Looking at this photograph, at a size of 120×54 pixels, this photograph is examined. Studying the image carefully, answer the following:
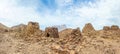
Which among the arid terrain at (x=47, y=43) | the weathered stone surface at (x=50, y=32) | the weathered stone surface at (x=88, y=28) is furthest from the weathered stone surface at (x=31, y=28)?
the weathered stone surface at (x=88, y=28)

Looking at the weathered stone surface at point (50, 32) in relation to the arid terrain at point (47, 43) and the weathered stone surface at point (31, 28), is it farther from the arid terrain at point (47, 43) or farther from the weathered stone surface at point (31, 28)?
the weathered stone surface at point (31, 28)

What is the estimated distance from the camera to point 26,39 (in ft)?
112

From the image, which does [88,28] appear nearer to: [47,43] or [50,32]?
[50,32]

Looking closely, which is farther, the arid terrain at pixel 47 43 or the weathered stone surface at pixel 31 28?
Result: the weathered stone surface at pixel 31 28

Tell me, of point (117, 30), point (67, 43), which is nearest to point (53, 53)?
point (67, 43)

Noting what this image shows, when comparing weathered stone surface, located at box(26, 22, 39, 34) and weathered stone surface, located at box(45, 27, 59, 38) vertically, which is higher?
weathered stone surface, located at box(26, 22, 39, 34)

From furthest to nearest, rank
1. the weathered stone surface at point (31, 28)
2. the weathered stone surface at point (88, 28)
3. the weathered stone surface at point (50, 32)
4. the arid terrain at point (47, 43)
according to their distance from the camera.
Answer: the weathered stone surface at point (88, 28), the weathered stone surface at point (50, 32), the weathered stone surface at point (31, 28), the arid terrain at point (47, 43)

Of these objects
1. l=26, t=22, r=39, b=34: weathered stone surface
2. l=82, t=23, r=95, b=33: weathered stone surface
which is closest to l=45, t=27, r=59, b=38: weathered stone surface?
l=26, t=22, r=39, b=34: weathered stone surface

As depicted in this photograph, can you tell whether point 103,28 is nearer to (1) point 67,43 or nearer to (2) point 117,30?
(2) point 117,30

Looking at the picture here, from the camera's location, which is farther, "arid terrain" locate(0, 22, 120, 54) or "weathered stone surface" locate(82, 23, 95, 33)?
"weathered stone surface" locate(82, 23, 95, 33)

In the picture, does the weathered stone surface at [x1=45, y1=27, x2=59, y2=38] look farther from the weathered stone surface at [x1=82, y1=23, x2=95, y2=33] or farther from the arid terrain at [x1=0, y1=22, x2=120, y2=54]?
the weathered stone surface at [x1=82, y1=23, x2=95, y2=33]

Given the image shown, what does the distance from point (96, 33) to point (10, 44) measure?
18785mm

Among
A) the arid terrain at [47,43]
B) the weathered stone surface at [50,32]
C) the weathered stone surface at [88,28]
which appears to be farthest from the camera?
the weathered stone surface at [88,28]

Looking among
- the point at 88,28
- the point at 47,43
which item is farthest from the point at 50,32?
the point at 88,28
